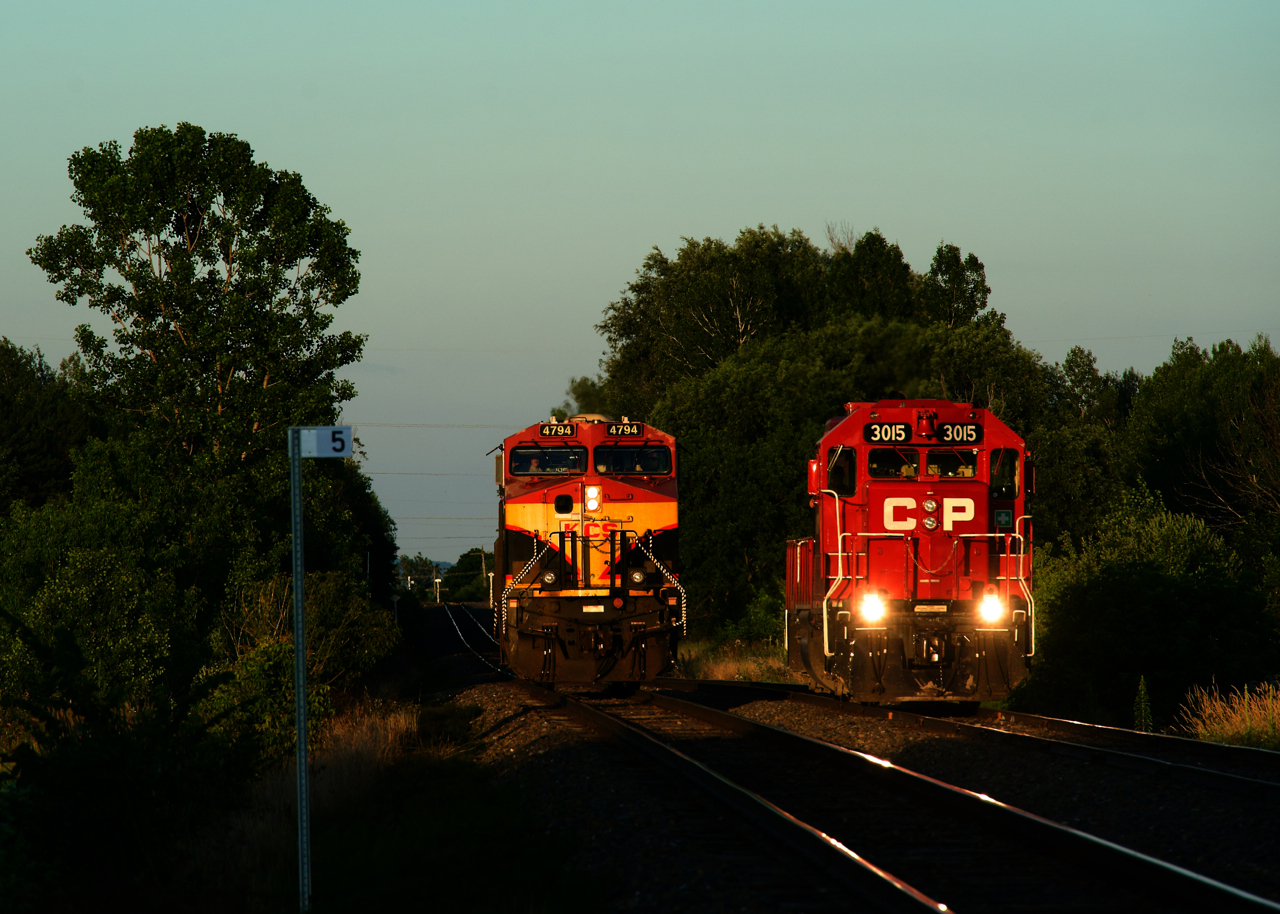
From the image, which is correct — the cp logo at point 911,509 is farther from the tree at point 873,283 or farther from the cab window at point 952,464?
the tree at point 873,283

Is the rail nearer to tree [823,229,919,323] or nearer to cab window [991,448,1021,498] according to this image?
cab window [991,448,1021,498]

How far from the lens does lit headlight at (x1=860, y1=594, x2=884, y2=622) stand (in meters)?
15.3

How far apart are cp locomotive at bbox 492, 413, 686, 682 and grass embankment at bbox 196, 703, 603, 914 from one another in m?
4.91

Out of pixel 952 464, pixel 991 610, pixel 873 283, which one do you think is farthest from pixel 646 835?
pixel 873 283

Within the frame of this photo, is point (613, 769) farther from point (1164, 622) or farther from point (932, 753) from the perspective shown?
point (1164, 622)

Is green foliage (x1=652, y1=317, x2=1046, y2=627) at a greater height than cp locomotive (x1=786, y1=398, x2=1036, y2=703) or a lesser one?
greater

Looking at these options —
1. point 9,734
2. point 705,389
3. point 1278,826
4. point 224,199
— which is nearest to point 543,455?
point 9,734

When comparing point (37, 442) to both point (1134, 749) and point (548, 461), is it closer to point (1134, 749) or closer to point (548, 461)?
point (548, 461)

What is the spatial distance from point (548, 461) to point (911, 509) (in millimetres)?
6404

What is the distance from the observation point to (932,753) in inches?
500

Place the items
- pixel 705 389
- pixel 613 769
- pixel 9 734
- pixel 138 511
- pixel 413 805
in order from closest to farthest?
pixel 413 805, pixel 613 769, pixel 9 734, pixel 138 511, pixel 705 389

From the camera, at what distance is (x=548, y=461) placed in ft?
65.4

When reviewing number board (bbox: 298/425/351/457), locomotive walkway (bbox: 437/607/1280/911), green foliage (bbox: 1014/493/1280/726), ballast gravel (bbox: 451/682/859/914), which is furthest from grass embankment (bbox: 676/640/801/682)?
number board (bbox: 298/425/351/457)

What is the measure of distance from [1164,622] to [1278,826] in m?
13.1
